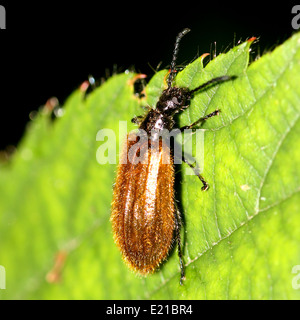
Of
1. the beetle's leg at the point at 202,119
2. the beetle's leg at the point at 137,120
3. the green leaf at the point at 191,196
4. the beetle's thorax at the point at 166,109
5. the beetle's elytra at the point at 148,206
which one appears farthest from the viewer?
the beetle's leg at the point at 137,120

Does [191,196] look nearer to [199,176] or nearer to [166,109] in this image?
[199,176]

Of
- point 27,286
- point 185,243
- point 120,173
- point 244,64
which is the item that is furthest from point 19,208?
point 244,64

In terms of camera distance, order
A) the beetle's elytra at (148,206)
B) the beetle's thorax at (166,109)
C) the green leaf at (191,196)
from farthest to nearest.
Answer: the beetle's thorax at (166,109) → the beetle's elytra at (148,206) → the green leaf at (191,196)

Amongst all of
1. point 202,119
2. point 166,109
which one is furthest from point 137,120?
point 202,119

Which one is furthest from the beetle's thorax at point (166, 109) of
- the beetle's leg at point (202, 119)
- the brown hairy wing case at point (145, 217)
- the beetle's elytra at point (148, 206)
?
the brown hairy wing case at point (145, 217)

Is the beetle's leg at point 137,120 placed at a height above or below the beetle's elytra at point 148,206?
above

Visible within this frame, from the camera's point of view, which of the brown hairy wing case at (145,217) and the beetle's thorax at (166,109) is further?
the beetle's thorax at (166,109)

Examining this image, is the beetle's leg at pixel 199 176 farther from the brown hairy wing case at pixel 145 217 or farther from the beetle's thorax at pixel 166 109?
the beetle's thorax at pixel 166 109
